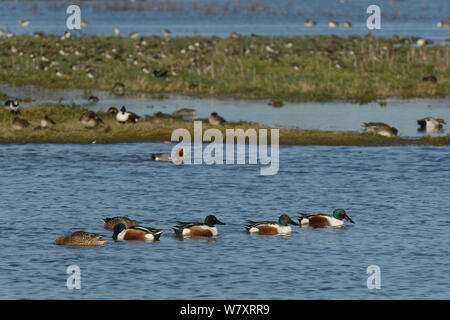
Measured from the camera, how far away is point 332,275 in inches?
798

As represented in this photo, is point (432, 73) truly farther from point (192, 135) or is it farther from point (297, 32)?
point (297, 32)

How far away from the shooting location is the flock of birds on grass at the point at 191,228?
22.3 metres

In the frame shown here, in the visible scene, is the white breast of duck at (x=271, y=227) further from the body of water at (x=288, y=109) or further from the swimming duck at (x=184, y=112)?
the swimming duck at (x=184, y=112)

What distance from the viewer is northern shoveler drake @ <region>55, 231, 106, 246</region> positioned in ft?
72.7

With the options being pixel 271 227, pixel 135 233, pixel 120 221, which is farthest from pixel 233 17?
pixel 135 233

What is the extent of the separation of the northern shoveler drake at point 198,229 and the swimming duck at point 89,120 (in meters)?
15.4

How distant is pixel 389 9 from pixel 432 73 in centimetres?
8931

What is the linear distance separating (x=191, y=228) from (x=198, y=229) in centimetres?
19

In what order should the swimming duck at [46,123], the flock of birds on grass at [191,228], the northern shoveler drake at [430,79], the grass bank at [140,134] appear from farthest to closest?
the northern shoveler drake at [430,79] → the swimming duck at [46,123] → the grass bank at [140,134] → the flock of birds on grass at [191,228]

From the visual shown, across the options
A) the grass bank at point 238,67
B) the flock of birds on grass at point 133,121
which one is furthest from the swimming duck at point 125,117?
the grass bank at point 238,67

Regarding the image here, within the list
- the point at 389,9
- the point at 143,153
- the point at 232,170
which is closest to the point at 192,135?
the point at 143,153

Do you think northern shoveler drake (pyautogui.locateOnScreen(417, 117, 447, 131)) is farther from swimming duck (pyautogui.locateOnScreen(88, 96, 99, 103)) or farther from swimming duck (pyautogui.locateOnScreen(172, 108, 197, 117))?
swimming duck (pyautogui.locateOnScreen(88, 96, 99, 103))

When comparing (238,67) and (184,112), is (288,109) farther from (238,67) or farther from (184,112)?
(238,67)

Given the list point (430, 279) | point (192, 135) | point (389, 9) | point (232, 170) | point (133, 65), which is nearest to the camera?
point (430, 279)
